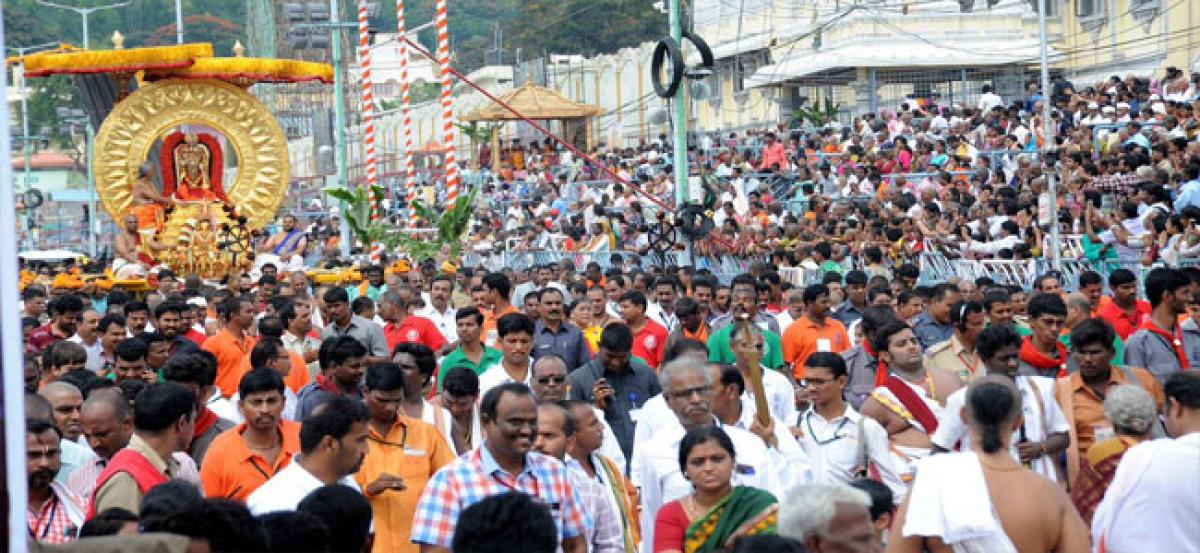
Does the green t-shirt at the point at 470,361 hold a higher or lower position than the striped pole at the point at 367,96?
lower

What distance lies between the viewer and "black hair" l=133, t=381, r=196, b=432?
7363 millimetres

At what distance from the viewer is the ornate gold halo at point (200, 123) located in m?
25.3

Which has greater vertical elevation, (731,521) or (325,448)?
(325,448)

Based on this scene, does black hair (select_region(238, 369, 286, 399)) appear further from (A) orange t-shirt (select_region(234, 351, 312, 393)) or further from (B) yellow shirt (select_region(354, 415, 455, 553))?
(A) orange t-shirt (select_region(234, 351, 312, 393))

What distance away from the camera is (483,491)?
666cm

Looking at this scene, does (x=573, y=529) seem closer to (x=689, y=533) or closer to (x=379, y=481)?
(x=689, y=533)

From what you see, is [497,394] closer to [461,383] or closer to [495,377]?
[461,383]

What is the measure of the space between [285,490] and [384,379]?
1.41 m

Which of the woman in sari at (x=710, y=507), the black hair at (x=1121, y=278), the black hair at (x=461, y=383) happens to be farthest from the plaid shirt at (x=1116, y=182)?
the woman in sari at (x=710, y=507)

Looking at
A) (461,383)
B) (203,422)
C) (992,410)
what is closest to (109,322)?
(203,422)

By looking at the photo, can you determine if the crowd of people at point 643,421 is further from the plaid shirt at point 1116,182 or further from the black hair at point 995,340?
the plaid shirt at point 1116,182

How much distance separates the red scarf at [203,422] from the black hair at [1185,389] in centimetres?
467

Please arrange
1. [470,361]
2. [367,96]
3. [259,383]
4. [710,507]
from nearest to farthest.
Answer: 1. [710,507]
2. [259,383]
3. [470,361]
4. [367,96]

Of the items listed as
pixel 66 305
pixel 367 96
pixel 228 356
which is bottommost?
pixel 228 356
